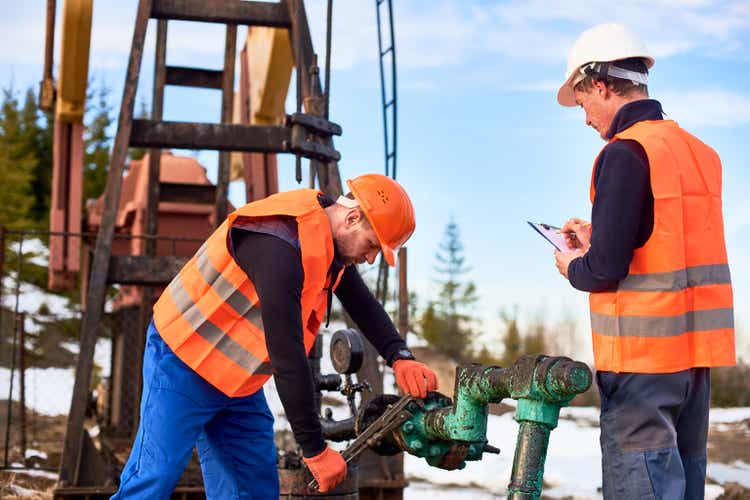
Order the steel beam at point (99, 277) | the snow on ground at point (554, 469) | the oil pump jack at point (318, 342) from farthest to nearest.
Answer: the snow on ground at point (554, 469) < the steel beam at point (99, 277) < the oil pump jack at point (318, 342)

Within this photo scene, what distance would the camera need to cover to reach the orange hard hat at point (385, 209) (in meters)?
3.21

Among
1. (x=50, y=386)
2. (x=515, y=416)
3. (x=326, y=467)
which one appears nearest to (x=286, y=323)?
(x=326, y=467)

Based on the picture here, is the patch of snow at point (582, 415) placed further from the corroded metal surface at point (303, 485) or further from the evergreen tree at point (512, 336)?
the evergreen tree at point (512, 336)

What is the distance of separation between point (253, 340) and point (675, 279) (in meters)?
1.45

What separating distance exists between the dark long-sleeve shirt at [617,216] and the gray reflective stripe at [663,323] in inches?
4.2

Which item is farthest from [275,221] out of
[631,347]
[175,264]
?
[175,264]

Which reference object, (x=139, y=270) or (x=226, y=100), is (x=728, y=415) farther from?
(x=139, y=270)

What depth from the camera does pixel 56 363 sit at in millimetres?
28375

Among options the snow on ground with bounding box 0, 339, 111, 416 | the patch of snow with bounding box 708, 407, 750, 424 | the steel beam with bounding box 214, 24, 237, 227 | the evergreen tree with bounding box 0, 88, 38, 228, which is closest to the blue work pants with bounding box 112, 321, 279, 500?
the steel beam with bounding box 214, 24, 237, 227

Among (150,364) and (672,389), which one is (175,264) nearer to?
(150,364)

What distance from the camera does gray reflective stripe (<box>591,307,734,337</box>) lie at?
9.04ft

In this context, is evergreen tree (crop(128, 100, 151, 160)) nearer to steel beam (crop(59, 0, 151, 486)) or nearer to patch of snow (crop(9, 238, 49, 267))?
patch of snow (crop(9, 238, 49, 267))

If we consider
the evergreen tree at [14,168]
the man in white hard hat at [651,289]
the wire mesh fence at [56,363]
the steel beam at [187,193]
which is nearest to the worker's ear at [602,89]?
the man in white hard hat at [651,289]

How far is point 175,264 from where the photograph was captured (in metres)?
7.59
